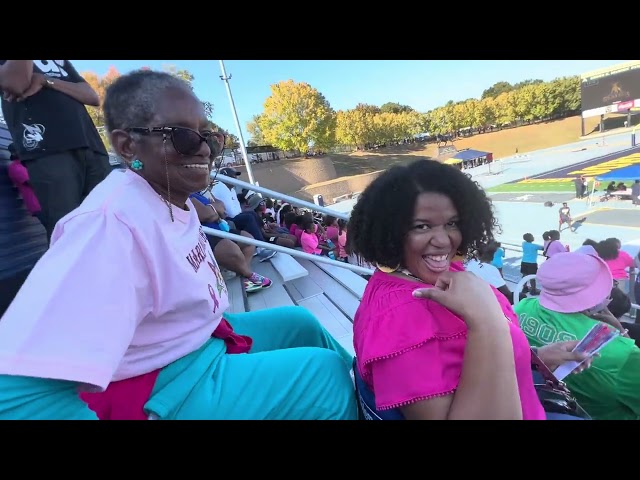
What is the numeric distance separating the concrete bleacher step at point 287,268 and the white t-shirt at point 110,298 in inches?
83.2

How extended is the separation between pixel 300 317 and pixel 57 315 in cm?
94

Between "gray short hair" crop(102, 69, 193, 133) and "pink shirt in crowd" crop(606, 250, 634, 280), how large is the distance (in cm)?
725

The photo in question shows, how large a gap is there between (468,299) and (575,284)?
4.71 feet

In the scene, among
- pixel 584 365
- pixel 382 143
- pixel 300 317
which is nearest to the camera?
pixel 584 365

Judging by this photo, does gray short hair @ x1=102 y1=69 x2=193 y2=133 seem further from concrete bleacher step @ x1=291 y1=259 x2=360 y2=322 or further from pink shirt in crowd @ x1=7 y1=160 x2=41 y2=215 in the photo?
concrete bleacher step @ x1=291 y1=259 x2=360 y2=322

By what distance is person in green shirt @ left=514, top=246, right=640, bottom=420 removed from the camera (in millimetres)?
1561

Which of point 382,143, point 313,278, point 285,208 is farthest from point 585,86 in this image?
point 313,278

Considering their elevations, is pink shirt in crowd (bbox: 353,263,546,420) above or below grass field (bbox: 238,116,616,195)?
above

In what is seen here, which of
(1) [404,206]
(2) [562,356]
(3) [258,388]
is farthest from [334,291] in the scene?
(3) [258,388]

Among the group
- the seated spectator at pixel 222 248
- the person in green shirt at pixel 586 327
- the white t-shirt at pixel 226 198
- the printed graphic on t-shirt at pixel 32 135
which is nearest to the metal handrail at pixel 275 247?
the seated spectator at pixel 222 248

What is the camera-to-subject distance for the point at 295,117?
35.7 m

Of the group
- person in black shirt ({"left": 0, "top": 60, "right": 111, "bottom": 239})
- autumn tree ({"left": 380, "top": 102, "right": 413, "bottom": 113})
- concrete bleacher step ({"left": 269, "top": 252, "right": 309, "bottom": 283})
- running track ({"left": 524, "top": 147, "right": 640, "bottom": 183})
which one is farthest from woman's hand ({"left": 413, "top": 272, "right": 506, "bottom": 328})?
autumn tree ({"left": 380, "top": 102, "right": 413, "bottom": 113})

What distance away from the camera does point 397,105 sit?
57.2 meters
